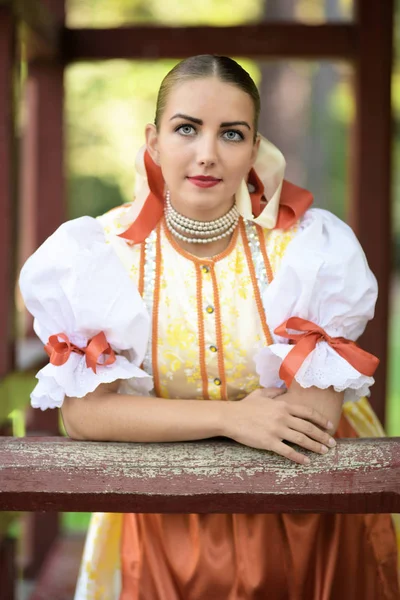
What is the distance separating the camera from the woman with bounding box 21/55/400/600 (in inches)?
69.1

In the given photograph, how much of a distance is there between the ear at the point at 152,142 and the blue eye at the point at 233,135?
20 cm

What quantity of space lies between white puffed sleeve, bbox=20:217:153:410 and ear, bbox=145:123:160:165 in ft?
0.90

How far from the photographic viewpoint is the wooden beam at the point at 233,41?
10.8 ft

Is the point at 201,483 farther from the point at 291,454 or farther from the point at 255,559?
the point at 255,559

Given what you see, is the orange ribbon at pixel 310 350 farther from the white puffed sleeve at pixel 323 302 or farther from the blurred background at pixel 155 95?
the blurred background at pixel 155 95

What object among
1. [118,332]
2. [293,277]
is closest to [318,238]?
[293,277]

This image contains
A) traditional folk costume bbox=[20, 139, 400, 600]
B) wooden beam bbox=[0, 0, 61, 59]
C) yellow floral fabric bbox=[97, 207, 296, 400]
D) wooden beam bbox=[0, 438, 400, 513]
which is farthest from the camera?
wooden beam bbox=[0, 0, 61, 59]

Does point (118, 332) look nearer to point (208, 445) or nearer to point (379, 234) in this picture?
point (208, 445)

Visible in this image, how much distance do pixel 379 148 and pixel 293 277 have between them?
168 centimetres

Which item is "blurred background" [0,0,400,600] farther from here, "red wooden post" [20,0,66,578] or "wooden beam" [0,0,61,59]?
"wooden beam" [0,0,61,59]

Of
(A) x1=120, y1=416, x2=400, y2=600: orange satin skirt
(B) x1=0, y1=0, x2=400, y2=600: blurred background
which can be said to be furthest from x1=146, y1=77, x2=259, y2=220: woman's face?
(B) x1=0, y1=0, x2=400, y2=600: blurred background

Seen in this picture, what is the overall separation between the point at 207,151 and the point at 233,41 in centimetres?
167


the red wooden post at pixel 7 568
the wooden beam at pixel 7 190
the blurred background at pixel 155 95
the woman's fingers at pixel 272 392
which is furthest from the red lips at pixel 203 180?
the blurred background at pixel 155 95

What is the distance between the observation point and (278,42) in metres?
3.31
